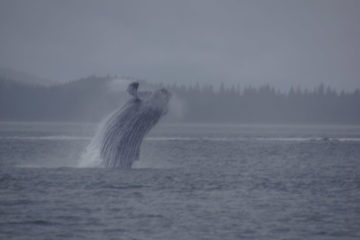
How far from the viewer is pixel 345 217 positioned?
2762 centimetres

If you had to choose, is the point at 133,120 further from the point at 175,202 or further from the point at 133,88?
the point at 175,202

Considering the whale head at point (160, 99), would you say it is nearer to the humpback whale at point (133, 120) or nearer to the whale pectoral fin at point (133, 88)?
the humpback whale at point (133, 120)

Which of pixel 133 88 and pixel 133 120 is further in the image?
pixel 133 120

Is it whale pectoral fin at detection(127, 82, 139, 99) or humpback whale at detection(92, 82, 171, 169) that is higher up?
whale pectoral fin at detection(127, 82, 139, 99)

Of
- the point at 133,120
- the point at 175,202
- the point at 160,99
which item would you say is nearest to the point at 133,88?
the point at 160,99

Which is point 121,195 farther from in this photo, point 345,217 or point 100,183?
point 345,217

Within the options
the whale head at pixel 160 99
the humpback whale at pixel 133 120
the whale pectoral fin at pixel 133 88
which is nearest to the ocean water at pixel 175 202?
the humpback whale at pixel 133 120

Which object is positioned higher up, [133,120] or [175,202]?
[133,120]

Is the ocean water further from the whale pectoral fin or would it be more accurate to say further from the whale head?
the whale pectoral fin

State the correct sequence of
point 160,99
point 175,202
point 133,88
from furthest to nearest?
point 160,99 → point 133,88 → point 175,202

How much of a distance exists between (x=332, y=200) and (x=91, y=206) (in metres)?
10.2

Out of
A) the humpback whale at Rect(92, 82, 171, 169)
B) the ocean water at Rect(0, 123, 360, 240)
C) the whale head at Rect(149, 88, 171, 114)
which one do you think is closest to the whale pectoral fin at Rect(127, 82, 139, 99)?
the humpback whale at Rect(92, 82, 171, 169)

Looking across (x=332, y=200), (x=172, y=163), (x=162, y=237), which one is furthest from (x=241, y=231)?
(x=172, y=163)

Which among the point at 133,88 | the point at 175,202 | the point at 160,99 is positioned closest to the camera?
the point at 175,202
